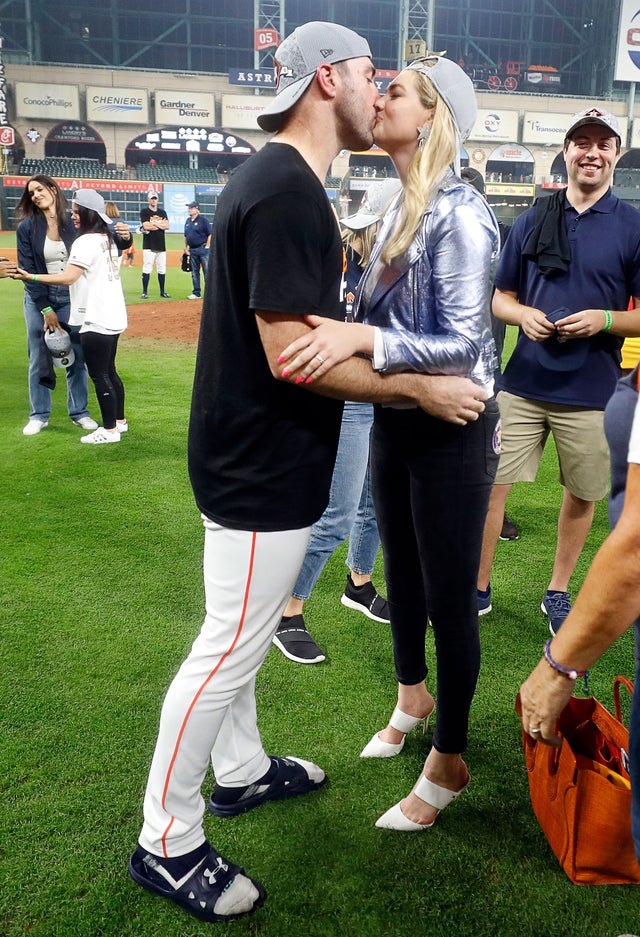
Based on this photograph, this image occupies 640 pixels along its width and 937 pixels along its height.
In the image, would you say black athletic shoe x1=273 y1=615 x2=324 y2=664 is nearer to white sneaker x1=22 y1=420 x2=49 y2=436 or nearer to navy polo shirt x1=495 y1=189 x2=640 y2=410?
navy polo shirt x1=495 y1=189 x2=640 y2=410

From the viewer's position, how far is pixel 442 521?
208 cm

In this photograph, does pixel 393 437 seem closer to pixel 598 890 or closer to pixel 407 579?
pixel 407 579

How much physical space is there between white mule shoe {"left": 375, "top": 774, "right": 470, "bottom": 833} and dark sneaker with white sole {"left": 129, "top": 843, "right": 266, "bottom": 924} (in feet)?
1.59

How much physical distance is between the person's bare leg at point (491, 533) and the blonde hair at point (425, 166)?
76.0 inches

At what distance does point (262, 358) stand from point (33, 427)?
558cm

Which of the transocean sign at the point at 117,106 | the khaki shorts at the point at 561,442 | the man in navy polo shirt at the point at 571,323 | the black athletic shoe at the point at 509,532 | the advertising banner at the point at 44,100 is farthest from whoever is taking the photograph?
the transocean sign at the point at 117,106

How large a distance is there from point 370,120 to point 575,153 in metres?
2.12

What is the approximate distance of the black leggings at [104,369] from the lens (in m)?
6.18

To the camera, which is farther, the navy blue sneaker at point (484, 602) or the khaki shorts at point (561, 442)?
the navy blue sneaker at point (484, 602)

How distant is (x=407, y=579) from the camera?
238 centimetres

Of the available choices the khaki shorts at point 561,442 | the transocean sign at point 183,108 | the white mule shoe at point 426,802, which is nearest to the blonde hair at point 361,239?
the khaki shorts at point 561,442

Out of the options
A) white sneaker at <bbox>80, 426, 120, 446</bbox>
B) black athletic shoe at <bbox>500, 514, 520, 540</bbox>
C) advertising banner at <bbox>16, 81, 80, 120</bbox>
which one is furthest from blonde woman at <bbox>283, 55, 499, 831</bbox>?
advertising banner at <bbox>16, 81, 80, 120</bbox>

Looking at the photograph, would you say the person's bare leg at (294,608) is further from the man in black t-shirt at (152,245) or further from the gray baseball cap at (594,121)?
the man in black t-shirt at (152,245)

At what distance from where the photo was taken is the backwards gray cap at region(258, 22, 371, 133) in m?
1.65
